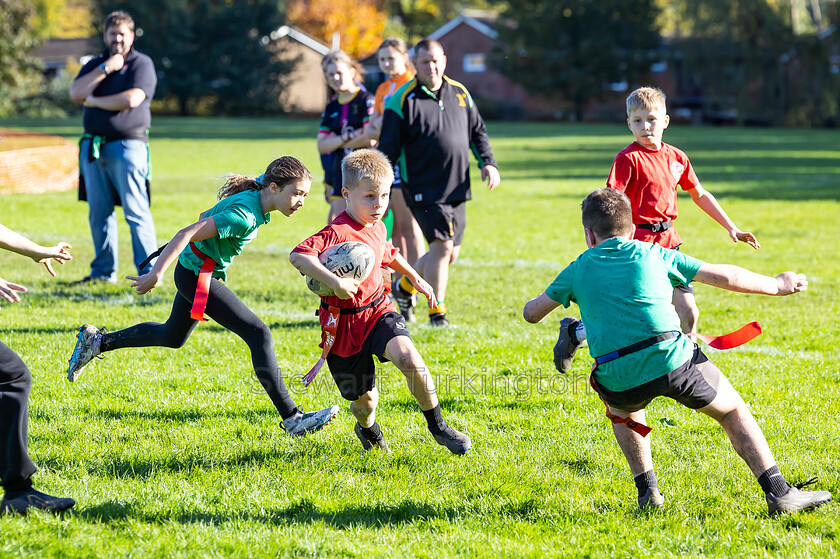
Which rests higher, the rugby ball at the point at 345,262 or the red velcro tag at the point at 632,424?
the rugby ball at the point at 345,262

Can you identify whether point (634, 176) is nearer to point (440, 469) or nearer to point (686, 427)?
point (686, 427)

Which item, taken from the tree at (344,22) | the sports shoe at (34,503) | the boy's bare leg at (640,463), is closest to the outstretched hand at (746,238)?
the boy's bare leg at (640,463)

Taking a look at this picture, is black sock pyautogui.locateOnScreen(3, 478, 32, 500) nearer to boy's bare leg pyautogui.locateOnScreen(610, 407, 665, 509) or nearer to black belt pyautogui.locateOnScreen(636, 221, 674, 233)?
boy's bare leg pyautogui.locateOnScreen(610, 407, 665, 509)

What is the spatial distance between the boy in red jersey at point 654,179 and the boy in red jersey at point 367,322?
1.85 metres

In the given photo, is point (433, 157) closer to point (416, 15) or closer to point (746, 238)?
point (746, 238)

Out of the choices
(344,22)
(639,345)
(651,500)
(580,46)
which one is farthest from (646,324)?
(344,22)

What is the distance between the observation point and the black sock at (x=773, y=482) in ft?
12.4

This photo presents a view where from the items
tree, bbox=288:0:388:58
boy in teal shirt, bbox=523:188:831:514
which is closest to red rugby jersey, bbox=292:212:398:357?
boy in teal shirt, bbox=523:188:831:514

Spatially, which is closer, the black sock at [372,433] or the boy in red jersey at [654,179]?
the black sock at [372,433]

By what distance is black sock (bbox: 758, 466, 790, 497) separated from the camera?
3779 millimetres

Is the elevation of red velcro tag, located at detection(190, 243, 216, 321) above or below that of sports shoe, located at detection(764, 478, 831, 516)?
above

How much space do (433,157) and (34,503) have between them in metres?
4.58

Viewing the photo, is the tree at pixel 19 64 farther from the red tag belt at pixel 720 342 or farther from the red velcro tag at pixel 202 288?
the red tag belt at pixel 720 342

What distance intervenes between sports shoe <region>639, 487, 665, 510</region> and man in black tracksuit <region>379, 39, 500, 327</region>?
3.64 meters
